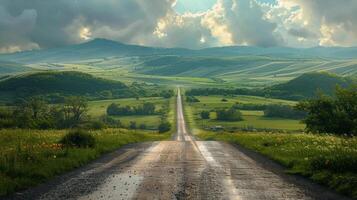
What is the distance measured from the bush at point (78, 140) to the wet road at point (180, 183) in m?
5.86

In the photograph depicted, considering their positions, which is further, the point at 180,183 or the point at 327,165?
the point at 327,165

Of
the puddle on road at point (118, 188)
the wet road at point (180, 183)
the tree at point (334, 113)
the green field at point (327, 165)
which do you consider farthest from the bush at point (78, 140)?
the tree at point (334, 113)

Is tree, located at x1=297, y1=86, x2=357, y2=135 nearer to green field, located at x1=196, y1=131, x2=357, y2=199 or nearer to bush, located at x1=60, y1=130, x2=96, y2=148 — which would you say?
green field, located at x1=196, y1=131, x2=357, y2=199

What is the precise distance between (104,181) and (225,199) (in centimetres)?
522

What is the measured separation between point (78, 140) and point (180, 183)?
1478 centimetres

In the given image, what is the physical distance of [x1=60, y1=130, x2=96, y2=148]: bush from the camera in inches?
1068

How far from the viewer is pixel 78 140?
2809 cm

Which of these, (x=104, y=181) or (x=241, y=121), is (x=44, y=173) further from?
(x=241, y=121)

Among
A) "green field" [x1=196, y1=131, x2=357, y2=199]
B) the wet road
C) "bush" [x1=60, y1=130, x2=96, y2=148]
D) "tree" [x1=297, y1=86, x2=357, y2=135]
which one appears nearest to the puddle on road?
the wet road

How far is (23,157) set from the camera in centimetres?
1911

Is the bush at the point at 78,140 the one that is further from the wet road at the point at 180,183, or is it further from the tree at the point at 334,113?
the tree at the point at 334,113

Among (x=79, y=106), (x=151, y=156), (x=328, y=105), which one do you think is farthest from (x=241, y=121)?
(x=151, y=156)

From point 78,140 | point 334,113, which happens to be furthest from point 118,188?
point 334,113

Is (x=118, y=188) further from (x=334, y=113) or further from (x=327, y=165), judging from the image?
(x=334, y=113)
